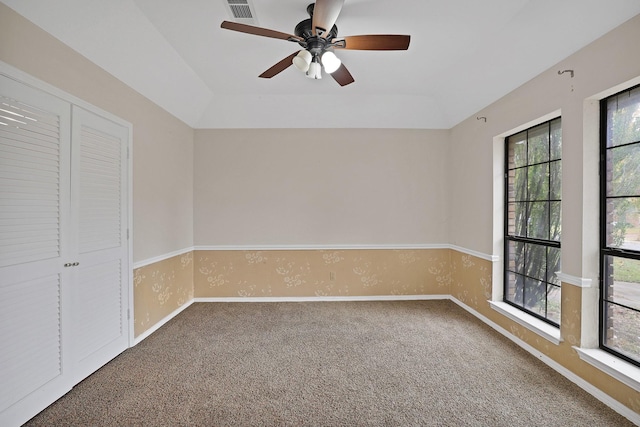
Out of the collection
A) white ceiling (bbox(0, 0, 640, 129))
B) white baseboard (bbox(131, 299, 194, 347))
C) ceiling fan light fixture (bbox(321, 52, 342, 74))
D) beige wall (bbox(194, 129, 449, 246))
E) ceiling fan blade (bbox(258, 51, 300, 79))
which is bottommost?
white baseboard (bbox(131, 299, 194, 347))

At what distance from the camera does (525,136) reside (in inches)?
114

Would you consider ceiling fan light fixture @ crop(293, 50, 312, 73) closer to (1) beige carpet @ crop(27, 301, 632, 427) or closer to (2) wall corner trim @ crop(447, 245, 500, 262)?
(1) beige carpet @ crop(27, 301, 632, 427)

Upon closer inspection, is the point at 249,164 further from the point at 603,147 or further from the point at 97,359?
the point at 603,147

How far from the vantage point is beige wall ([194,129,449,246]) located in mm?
4102

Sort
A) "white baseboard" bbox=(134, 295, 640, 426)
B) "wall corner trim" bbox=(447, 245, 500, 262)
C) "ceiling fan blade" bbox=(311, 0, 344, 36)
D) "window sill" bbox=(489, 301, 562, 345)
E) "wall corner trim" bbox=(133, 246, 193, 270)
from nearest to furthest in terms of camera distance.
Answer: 1. "ceiling fan blade" bbox=(311, 0, 344, 36)
2. "white baseboard" bbox=(134, 295, 640, 426)
3. "window sill" bbox=(489, 301, 562, 345)
4. "wall corner trim" bbox=(133, 246, 193, 270)
5. "wall corner trim" bbox=(447, 245, 500, 262)

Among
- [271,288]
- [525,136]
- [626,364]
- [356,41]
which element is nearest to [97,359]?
[271,288]

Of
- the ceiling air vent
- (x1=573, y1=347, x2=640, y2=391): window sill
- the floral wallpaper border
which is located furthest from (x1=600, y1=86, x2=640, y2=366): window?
the ceiling air vent

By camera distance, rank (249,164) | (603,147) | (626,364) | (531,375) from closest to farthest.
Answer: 1. (626,364)
2. (603,147)
3. (531,375)
4. (249,164)

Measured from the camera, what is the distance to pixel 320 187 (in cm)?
415

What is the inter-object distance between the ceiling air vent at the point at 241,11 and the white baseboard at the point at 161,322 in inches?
119

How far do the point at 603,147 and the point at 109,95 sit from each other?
3.87 m

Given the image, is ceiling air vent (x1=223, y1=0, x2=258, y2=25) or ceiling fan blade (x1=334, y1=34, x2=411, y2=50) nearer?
ceiling fan blade (x1=334, y1=34, x2=411, y2=50)

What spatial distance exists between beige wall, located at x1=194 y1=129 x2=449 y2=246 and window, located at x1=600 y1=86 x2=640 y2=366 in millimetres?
2122

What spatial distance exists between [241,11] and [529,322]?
3.55 metres
